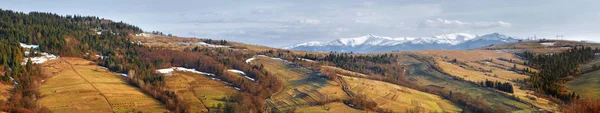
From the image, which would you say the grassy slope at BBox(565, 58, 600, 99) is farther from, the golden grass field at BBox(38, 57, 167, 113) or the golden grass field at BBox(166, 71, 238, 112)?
the golden grass field at BBox(38, 57, 167, 113)

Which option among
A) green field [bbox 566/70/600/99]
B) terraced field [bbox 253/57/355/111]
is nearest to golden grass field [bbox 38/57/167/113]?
terraced field [bbox 253/57/355/111]

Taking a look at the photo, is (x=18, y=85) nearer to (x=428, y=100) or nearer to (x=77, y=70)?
(x=77, y=70)

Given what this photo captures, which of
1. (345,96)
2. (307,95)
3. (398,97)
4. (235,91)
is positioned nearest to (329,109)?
(345,96)

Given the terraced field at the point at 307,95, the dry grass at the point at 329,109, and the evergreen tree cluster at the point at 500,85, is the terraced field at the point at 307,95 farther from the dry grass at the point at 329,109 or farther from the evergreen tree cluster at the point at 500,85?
the evergreen tree cluster at the point at 500,85

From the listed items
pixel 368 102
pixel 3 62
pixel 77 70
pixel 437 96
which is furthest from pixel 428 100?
pixel 3 62

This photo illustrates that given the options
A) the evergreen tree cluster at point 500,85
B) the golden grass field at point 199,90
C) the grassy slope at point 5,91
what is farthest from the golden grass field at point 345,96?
the grassy slope at point 5,91

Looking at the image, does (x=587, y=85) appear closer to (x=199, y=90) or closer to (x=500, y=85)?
(x=500, y=85)
